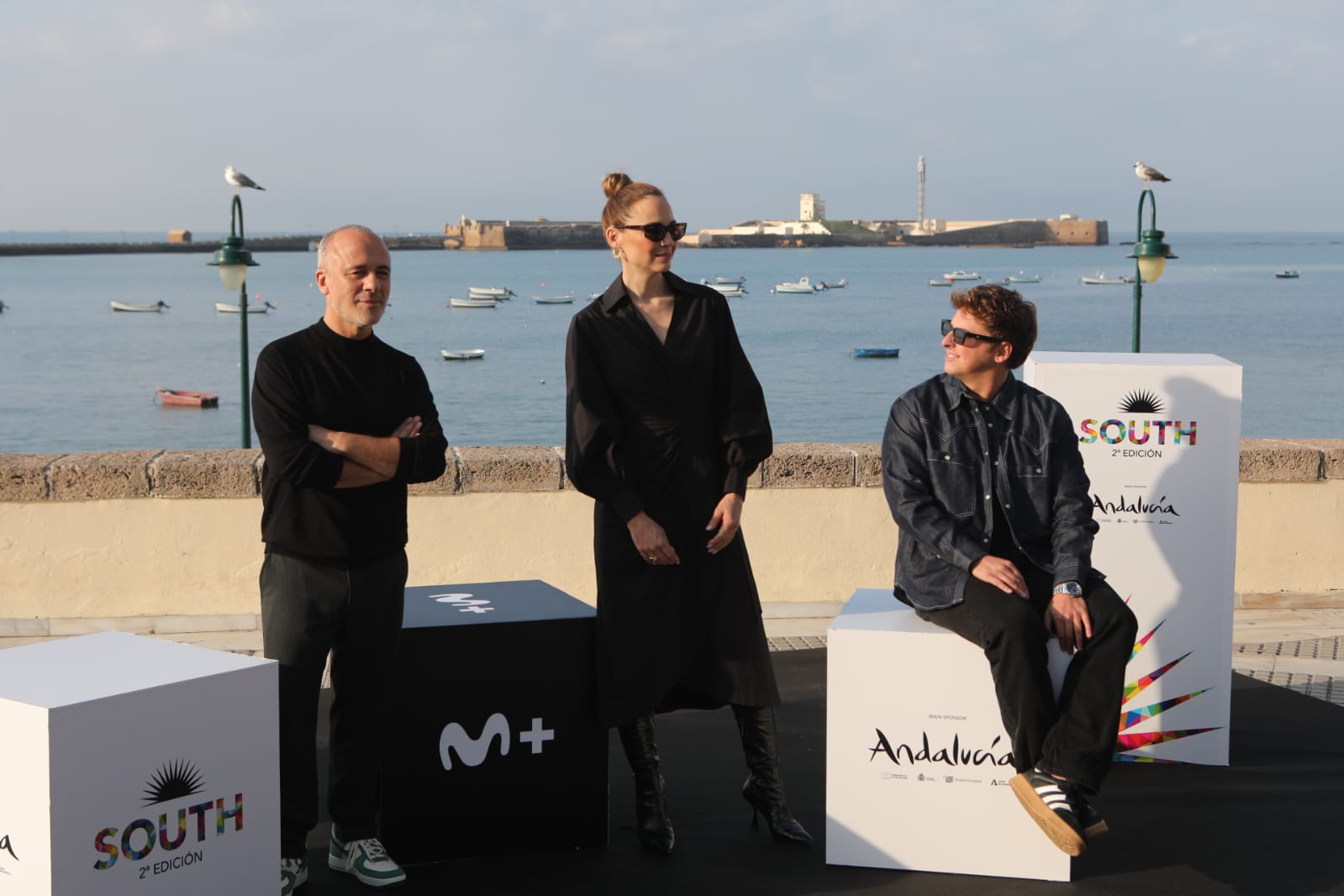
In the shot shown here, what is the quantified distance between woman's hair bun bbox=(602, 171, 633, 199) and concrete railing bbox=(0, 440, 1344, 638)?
8.42 feet

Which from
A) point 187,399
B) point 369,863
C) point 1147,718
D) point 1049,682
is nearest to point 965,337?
point 1049,682

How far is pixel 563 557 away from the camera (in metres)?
6.61

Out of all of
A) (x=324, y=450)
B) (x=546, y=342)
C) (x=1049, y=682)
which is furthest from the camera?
(x=546, y=342)

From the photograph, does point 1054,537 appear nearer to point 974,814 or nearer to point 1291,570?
point 974,814

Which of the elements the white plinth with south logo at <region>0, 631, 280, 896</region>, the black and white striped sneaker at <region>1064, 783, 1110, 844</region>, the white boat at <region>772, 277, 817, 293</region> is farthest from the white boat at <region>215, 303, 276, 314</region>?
the black and white striped sneaker at <region>1064, 783, 1110, 844</region>

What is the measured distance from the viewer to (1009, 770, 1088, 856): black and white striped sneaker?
3.69m

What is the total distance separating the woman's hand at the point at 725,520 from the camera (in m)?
3.98

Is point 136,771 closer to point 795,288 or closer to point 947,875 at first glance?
point 947,875

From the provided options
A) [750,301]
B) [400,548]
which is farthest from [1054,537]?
[750,301]

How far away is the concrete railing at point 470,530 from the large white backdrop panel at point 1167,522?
1843 mm

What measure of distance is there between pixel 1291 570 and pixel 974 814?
12.0 feet

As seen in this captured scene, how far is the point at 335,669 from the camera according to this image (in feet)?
12.4

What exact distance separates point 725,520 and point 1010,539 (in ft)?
2.72

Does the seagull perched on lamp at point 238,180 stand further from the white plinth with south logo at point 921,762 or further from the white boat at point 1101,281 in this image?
the white boat at point 1101,281
